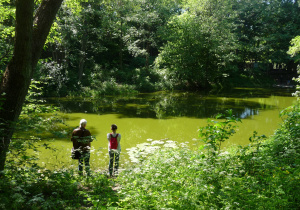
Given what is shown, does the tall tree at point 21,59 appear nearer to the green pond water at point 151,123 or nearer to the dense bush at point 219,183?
the dense bush at point 219,183

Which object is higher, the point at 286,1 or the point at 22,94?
the point at 286,1

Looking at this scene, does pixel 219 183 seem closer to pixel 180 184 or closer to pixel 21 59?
pixel 180 184

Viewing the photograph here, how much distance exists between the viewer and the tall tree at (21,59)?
402cm

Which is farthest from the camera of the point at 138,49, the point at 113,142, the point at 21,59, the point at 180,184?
the point at 138,49

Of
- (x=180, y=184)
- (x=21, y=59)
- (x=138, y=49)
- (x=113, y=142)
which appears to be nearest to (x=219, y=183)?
(x=180, y=184)

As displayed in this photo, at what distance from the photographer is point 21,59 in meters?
4.21

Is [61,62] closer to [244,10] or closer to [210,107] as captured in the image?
[210,107]

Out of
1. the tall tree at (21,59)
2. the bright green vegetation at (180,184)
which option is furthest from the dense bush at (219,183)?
the tall tree at (21,59)

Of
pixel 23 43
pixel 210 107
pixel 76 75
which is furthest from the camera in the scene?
pixel 76 75

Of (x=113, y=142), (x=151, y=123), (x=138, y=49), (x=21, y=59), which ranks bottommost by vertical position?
(x=151, y=123)

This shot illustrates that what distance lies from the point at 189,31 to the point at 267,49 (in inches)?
657

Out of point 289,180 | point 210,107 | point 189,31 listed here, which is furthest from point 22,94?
point 189,31

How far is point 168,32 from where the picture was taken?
2858cm

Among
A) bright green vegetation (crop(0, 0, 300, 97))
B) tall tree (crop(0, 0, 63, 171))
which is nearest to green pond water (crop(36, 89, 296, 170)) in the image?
tall tree (crop(0, 0, 63, 171))
